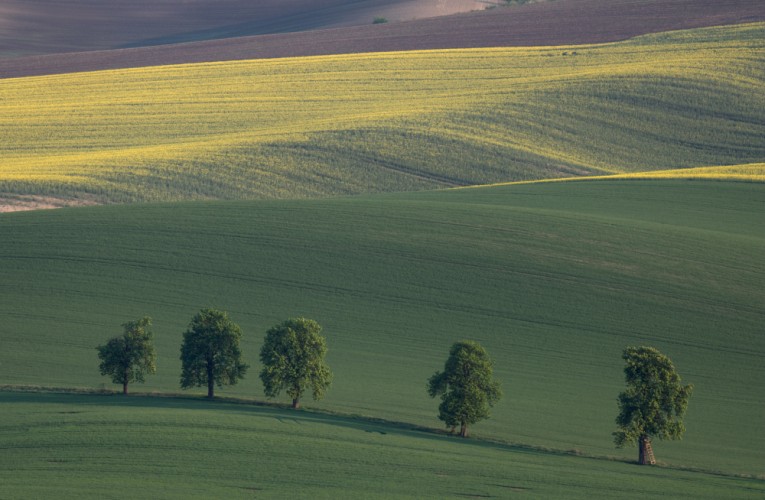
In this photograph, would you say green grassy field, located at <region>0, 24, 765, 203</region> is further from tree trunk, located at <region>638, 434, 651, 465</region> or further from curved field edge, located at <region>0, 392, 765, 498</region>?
tree trunk, located at <region>638, 434, 651, 465</region>

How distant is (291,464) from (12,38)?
84942 mm

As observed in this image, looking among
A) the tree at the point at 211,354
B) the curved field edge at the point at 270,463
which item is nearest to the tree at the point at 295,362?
the tree at the point at 211,354

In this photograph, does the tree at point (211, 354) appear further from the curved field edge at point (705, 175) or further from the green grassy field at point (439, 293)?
the curved field edge at point (705, 175)

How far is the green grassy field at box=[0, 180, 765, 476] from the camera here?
31.1 meters

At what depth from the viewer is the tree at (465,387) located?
28.2 meters

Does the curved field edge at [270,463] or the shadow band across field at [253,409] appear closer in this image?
the curved field edge at [270,463]

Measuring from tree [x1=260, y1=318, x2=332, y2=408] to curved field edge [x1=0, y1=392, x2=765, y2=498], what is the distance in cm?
212

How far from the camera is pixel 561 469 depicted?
24766 mm

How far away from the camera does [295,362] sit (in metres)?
30.0

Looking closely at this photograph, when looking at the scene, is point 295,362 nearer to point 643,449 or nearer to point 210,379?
point 210,379

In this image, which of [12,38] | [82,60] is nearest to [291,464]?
[82,60]

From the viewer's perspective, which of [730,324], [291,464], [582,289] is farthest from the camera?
[582,289]

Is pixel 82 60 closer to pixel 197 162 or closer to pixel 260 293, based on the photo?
pixel 197 162

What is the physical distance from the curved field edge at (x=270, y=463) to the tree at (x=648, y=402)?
1.32 m
